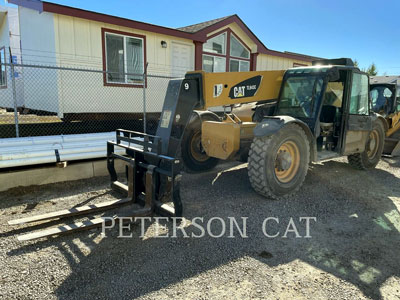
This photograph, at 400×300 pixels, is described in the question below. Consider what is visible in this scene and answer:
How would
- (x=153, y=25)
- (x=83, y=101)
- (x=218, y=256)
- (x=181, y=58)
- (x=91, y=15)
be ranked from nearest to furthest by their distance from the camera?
(x=218, y=256) < (x=91, y=15) < (x=83, y=101) < (x=153, y=25) < (x=181, y=58)

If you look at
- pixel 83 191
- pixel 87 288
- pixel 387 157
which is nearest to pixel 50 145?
pixel 83 191

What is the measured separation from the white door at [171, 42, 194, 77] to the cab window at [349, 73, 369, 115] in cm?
593

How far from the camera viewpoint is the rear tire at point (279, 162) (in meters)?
4.48

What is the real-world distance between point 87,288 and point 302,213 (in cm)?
303

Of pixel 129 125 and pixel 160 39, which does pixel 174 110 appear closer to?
pixel 129 125

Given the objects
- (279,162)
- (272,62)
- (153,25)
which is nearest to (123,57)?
(153,25)

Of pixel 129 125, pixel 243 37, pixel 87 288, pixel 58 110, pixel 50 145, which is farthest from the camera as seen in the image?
pixel 243 37

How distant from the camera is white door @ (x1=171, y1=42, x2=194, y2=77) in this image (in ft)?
33.1

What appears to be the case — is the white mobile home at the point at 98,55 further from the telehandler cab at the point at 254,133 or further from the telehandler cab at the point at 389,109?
the telehandler cab at the point at 389,109

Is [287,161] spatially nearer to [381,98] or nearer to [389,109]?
[389,109]

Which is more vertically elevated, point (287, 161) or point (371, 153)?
point (287, 161)

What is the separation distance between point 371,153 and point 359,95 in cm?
169

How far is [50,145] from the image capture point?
5500mm

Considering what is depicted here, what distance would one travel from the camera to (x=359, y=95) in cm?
607
